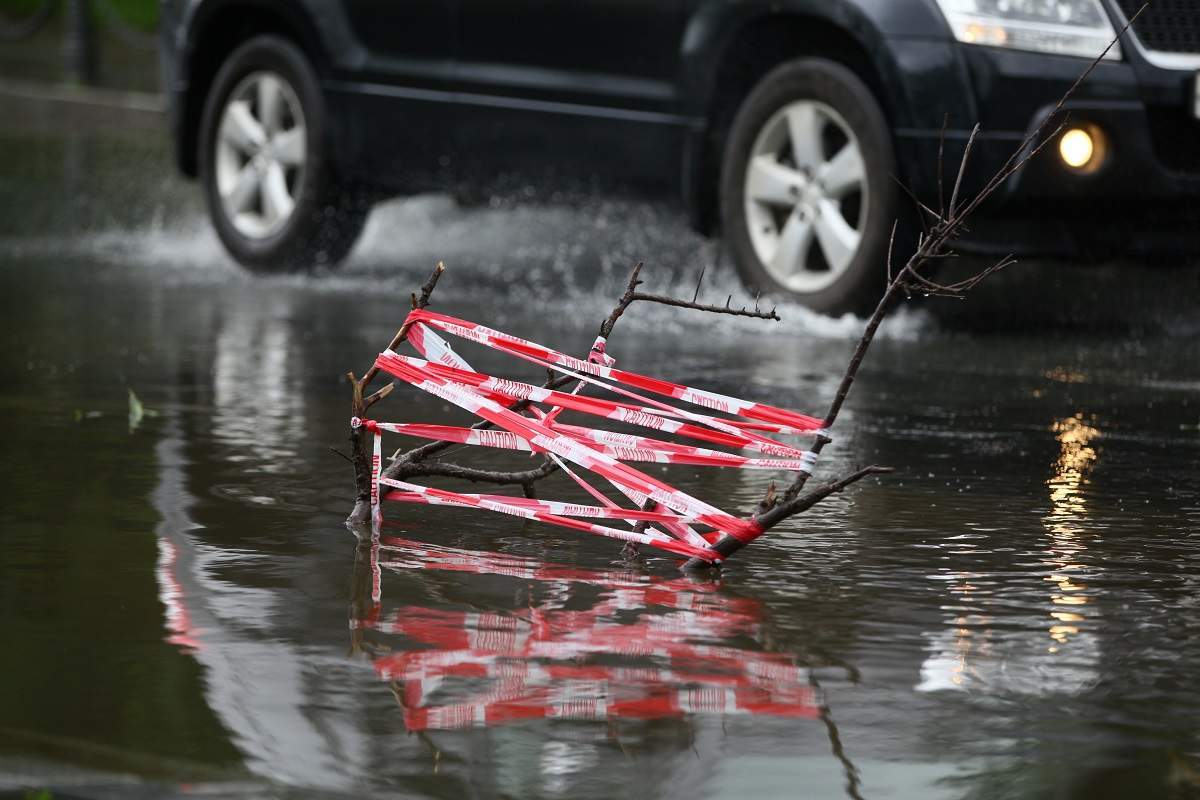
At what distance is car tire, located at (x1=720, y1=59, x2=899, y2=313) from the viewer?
767 cm

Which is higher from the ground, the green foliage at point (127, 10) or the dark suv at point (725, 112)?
the green foliage at point (127, 10)

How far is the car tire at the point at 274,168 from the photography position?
31.4ft

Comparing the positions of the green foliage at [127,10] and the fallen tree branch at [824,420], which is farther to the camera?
the green foliage at [127,10]

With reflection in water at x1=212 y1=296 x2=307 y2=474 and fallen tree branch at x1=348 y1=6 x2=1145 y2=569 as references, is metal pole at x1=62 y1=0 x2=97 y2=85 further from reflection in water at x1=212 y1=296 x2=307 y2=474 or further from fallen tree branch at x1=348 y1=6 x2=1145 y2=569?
fallen tree branch at x1=348 y1=6 x2=1145 y2=569

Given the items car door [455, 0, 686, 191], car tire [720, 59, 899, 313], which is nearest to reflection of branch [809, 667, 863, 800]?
car tire [720, 59, 899, 313]

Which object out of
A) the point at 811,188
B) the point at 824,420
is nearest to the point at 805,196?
the point at 811,188

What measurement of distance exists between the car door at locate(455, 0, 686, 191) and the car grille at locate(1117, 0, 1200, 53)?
1.59 meters

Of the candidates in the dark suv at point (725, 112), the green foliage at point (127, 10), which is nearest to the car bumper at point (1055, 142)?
the dark suv at point (725, 112)

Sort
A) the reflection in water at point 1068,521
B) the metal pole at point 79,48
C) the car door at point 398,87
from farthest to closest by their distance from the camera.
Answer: the metal pole at point 79,48 < the car door at point 398,87 < the reflection in water at point 1068,521

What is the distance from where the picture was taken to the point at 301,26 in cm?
960

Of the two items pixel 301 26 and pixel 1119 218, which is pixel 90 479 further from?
pixel 301 26

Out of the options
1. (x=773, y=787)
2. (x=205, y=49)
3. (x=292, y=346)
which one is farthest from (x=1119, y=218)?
(x=773, y=787)

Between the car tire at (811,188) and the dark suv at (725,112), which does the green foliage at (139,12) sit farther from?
the car tire at (811,188)

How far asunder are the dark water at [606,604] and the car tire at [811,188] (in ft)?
1.05
